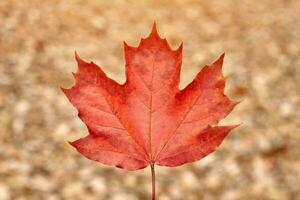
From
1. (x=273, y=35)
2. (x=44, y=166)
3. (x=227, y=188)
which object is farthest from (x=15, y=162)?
(x=273, y=35)

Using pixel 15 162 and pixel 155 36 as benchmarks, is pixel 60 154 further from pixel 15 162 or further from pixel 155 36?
pixel 155 36

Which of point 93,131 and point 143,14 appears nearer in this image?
point 93,131

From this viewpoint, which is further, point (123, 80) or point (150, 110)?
point (123, 80)

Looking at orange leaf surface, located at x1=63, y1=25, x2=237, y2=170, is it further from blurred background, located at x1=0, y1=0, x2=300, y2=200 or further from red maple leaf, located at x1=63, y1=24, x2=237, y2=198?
blurred background, located at x1=0, y1=0, x2=300, y2=200

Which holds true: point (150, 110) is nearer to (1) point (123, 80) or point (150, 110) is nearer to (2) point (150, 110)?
(2) point (150, 110)

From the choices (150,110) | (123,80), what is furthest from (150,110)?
(123,80)

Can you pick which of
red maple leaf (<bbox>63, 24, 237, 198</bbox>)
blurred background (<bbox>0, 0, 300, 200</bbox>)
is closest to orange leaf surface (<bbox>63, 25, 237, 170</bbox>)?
red maple leaf (<bbox>63, 24, 237, 198</bbox>)

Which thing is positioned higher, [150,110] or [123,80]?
[123,80]
